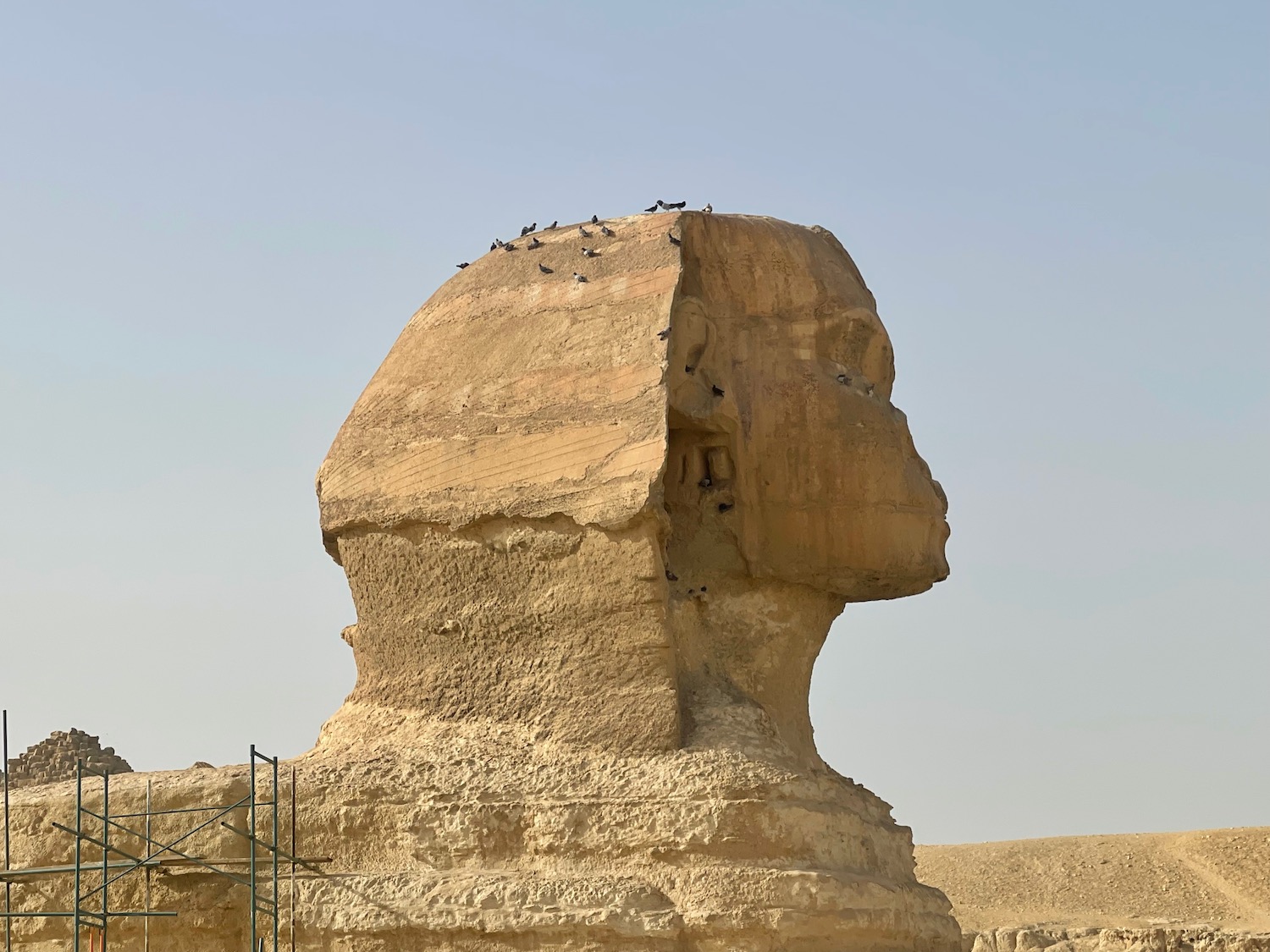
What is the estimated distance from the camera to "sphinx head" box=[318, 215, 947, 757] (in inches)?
409

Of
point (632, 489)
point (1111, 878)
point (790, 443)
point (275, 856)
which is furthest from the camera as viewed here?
point (1111, 878)

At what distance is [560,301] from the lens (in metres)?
11.2

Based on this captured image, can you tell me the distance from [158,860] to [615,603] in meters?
2.93

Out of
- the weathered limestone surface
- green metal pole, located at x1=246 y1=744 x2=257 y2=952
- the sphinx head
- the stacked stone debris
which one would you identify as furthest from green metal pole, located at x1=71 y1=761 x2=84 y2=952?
the weathered limestone surface

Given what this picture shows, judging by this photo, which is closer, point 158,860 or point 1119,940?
point 158,860

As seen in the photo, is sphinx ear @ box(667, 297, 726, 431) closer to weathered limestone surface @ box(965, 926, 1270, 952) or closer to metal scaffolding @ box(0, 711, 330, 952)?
metal scaffolding @ box(0, 711, 330, 952)

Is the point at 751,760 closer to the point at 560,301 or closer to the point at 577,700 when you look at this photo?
the point at 577,700

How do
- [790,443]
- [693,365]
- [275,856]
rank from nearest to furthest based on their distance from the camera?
[275,856]
[693,365]
[790,443]

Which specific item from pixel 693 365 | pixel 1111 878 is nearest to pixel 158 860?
pixel 693 365

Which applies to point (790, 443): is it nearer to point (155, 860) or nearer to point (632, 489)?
point (632, 489)

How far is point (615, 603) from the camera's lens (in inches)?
406

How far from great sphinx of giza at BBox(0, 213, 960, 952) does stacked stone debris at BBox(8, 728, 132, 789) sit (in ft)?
23.2

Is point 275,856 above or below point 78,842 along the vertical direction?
below

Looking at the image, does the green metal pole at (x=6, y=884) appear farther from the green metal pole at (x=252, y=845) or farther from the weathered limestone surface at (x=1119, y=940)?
the weathered limestone surface at (x=1119, y=940)
